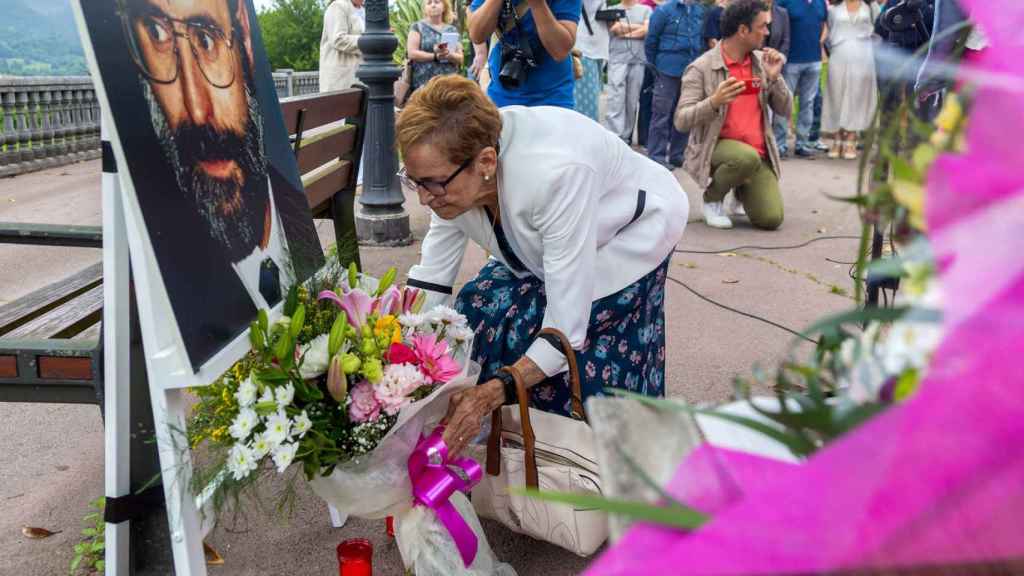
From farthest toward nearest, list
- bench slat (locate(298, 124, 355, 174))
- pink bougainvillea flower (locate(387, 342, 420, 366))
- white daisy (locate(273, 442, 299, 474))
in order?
bench slat (locate(298, 124, 355, 174)) → pink bougainvillea flower (locate(387, 342, 420, 366)) → white daisy (locate(273, 442, 299, 474))

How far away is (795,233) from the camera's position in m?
7.12

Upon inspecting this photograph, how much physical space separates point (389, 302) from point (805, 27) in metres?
8.55

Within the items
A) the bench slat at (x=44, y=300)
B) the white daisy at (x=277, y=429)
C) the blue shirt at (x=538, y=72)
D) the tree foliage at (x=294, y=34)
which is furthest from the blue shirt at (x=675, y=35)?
the tree foliage at (x=294, y=34)

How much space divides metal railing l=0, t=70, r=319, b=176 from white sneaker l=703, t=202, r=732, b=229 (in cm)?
610

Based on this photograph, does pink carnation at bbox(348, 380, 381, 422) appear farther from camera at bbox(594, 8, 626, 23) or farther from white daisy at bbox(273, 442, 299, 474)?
camera at bbox(594, 8, 626, 23)

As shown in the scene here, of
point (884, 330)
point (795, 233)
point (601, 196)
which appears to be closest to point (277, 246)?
point (601, 196)

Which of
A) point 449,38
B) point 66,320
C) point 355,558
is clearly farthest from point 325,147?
point 449,38

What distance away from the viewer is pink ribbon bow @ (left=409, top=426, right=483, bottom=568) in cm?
230

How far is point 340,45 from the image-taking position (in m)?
8.11

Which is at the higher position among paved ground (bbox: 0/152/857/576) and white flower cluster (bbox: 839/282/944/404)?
white flower cluster (bbox: 839/282/944/404)

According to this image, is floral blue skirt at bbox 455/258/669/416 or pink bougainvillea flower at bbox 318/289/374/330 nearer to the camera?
pink bougainvillea flower at bbox 318/289/374/330

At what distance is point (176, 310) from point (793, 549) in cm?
149

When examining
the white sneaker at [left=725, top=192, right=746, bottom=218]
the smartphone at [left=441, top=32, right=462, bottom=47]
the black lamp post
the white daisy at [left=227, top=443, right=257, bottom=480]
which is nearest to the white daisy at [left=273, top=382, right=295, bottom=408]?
the white daisy at [left=227, top=443, right=257, bottom=480]

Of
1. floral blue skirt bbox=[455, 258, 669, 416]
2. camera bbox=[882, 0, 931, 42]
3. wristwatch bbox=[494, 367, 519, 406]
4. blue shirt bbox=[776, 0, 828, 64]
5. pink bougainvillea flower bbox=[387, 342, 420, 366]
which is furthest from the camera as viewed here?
blue shirt bbox=[776, 0, 828, 64]
